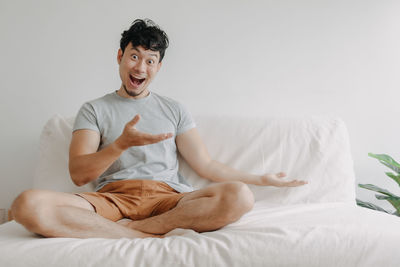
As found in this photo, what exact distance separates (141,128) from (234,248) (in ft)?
2.60

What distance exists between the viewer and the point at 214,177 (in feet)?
6.15

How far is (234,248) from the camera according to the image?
1.20m

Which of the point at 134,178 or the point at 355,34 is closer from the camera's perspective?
the point at 134,178

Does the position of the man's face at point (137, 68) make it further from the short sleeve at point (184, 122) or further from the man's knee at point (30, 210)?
the man's knee at point (30, 210)

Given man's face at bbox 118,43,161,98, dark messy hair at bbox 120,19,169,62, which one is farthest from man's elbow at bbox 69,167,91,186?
dark messy hair at bbox 120,19,169,62

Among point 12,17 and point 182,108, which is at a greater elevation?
point 12,17

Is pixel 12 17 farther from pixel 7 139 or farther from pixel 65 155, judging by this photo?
pixel 65 155

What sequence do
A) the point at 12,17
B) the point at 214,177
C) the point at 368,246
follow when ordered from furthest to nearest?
1. the point at 12,17
2. the point at 214,177
3. the point at 368,246

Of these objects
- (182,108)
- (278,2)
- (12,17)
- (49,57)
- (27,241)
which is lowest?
(27,241)

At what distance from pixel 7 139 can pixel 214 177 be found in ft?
4.17

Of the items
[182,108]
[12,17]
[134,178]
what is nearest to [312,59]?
[182,108]

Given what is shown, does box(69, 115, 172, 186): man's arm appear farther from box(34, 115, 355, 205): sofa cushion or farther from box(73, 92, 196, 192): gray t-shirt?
box(34, 115, 355, 205): sofa cushion

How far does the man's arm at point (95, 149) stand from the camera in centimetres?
139

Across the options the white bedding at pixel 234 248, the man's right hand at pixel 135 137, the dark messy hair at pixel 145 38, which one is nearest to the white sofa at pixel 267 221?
the white bedding at pixel 234 248
